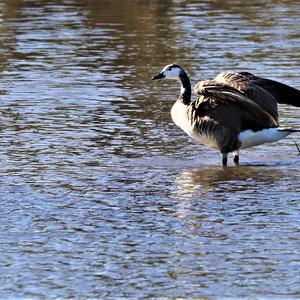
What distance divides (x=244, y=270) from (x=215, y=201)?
2.37 metres

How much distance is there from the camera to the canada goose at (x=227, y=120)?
11578 millimetres

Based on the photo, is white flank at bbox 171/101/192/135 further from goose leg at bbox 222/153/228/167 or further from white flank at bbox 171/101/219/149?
goose leg at bbox 222/153/228/167

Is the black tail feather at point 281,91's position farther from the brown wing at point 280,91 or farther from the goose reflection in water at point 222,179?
the goose reflection in water at point 222,179

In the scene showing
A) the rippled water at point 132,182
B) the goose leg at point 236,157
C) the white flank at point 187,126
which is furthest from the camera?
the goose leg at point 236,157

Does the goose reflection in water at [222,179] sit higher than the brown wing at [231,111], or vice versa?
the brown wing at [231,111]

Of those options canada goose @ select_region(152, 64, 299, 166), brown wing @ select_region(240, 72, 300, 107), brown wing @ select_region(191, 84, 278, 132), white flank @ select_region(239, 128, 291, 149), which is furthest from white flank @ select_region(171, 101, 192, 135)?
brown wing @ select_region(240, 72, 300, 107)

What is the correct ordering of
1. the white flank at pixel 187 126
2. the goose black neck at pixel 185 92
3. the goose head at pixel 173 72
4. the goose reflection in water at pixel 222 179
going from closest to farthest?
the goose reflection in water at pixel 222 179 → the white flank at pixel 187 126 → the goose black neck at pixel 185 92 → the goose head at pixel 173 72

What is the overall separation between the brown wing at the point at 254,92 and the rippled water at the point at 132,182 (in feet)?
1.84

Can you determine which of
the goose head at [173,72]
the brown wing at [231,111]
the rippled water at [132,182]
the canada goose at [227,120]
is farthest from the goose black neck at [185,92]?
the rippled water at [132,182]

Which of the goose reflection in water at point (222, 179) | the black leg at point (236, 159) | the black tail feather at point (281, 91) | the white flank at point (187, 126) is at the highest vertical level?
the black tail feather at point (281, 91)

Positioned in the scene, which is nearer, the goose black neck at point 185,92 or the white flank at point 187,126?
the white flank at point 187,126

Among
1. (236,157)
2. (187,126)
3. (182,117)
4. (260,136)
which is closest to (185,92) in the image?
(182,117)

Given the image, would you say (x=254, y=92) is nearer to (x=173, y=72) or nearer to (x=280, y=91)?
(x=280, y=91)

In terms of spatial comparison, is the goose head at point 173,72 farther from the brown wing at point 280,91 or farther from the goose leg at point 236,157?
the goose leg at point 236,157
